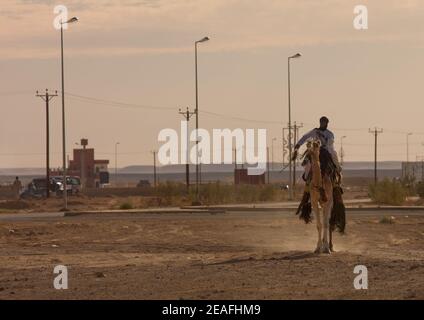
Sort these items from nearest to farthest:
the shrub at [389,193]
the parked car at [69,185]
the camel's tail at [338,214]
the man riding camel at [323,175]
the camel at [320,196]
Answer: the camel at [320,196] → the man riding camel at [323,175] → the camel's tail at [338,214] → the shrub at [389,193] → the parked car at [69,185]

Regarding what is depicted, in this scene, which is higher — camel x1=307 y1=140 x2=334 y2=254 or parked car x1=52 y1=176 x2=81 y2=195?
camel x1=307 y1=140 x2=334 y2=254

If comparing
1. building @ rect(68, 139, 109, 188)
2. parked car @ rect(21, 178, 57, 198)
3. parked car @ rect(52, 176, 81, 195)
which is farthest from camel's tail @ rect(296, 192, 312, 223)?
building @ rect(68, 139, 109, 188)

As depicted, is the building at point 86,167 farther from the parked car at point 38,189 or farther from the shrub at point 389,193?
the shrub at point 389,193

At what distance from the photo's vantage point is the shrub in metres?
70.5

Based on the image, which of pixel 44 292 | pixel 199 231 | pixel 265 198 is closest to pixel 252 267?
pixel 44 292

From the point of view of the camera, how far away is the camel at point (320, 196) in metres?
24.4

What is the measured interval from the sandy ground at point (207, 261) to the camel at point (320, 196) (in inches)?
16.7

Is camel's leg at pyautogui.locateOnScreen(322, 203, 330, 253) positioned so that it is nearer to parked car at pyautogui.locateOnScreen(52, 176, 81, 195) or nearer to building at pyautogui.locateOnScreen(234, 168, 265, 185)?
parked car at pyautogui.locateOnScreen(52, 176, 81, 195)

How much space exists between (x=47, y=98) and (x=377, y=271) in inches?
2977

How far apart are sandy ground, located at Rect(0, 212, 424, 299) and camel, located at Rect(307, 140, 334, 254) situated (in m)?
0.42

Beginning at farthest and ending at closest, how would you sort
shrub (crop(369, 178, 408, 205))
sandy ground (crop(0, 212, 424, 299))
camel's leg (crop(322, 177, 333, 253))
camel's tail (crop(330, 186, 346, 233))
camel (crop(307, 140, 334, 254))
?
shrub (crop(369, 178, 408, 205)) → camel's tail (crop(330, 186, 346, 233)) → camel's leg (crop(322, 177, 333, 253)) → camel (crop(307, 140, 334, 254)) → sandy ground (crop(0, 212, 424, 299))

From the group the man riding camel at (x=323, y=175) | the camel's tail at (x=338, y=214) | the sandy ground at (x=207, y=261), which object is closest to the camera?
the sandy ground at (x=207, y=261)

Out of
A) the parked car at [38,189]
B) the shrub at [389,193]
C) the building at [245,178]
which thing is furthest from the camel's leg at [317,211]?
the building at [245,178]
